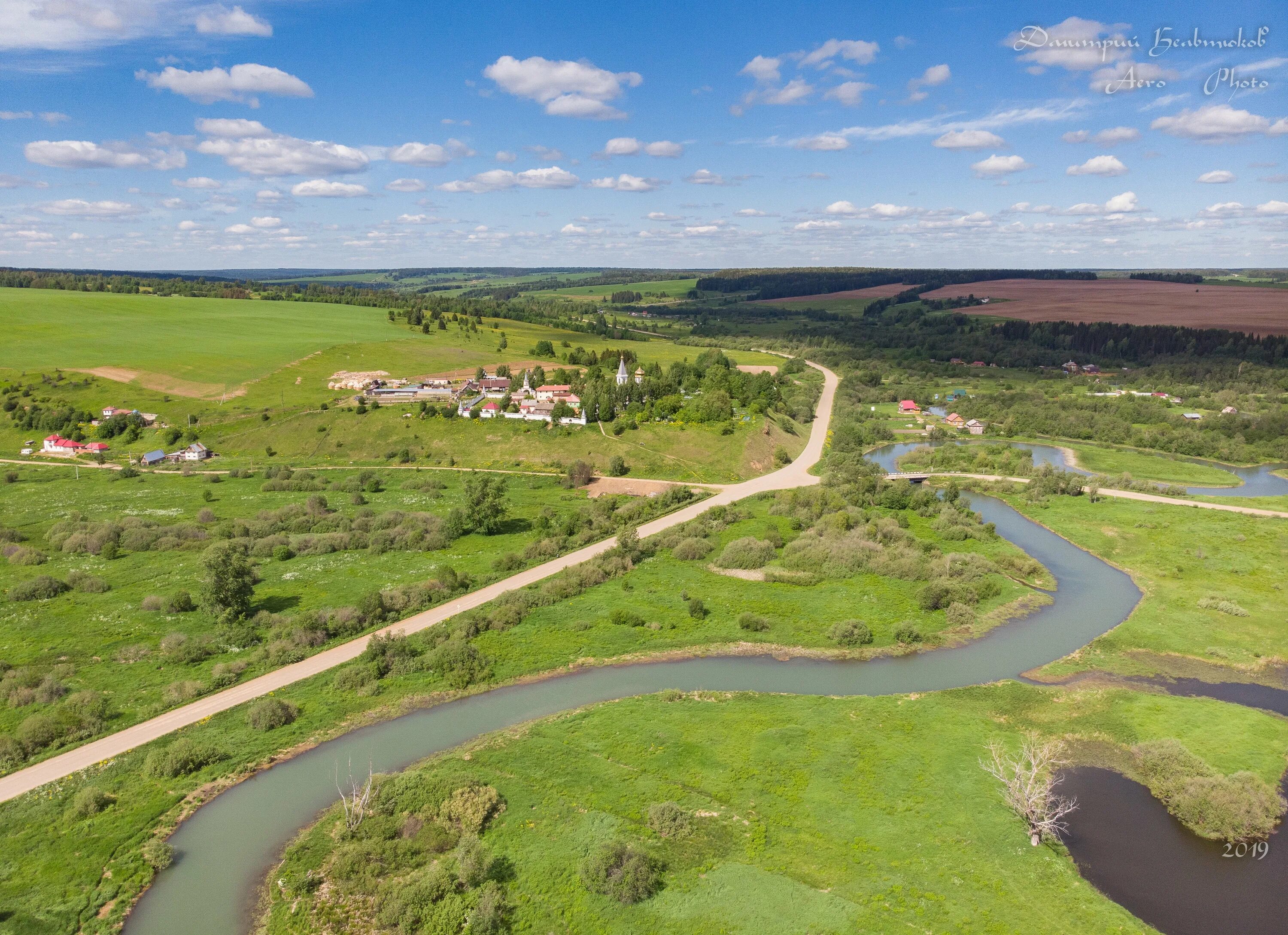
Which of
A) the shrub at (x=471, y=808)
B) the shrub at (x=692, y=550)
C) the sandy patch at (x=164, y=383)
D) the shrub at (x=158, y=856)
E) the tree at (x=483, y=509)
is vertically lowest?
the shrub at (x=158, y=856)

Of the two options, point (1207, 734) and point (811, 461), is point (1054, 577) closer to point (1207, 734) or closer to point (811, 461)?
point (1207, 734)

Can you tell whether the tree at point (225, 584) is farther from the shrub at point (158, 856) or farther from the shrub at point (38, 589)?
the shrub at point (158, 856)

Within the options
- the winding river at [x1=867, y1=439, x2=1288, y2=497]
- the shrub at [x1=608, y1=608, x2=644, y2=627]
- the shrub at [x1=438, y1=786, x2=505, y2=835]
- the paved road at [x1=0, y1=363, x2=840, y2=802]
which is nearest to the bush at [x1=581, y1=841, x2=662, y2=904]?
the shrub at [x1=438, y1=786, x2=505, y2=835]

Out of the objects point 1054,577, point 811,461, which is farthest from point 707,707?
point 811,461

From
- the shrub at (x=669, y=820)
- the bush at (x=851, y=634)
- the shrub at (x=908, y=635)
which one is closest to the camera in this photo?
the shrub at (x=669, y=820)

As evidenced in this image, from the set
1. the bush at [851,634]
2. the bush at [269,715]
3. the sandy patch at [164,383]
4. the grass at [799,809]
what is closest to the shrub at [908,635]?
the bush at [851,634]

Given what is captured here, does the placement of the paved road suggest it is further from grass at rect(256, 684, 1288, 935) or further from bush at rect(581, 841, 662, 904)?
bush at rect(581, 841, 662, 904)
